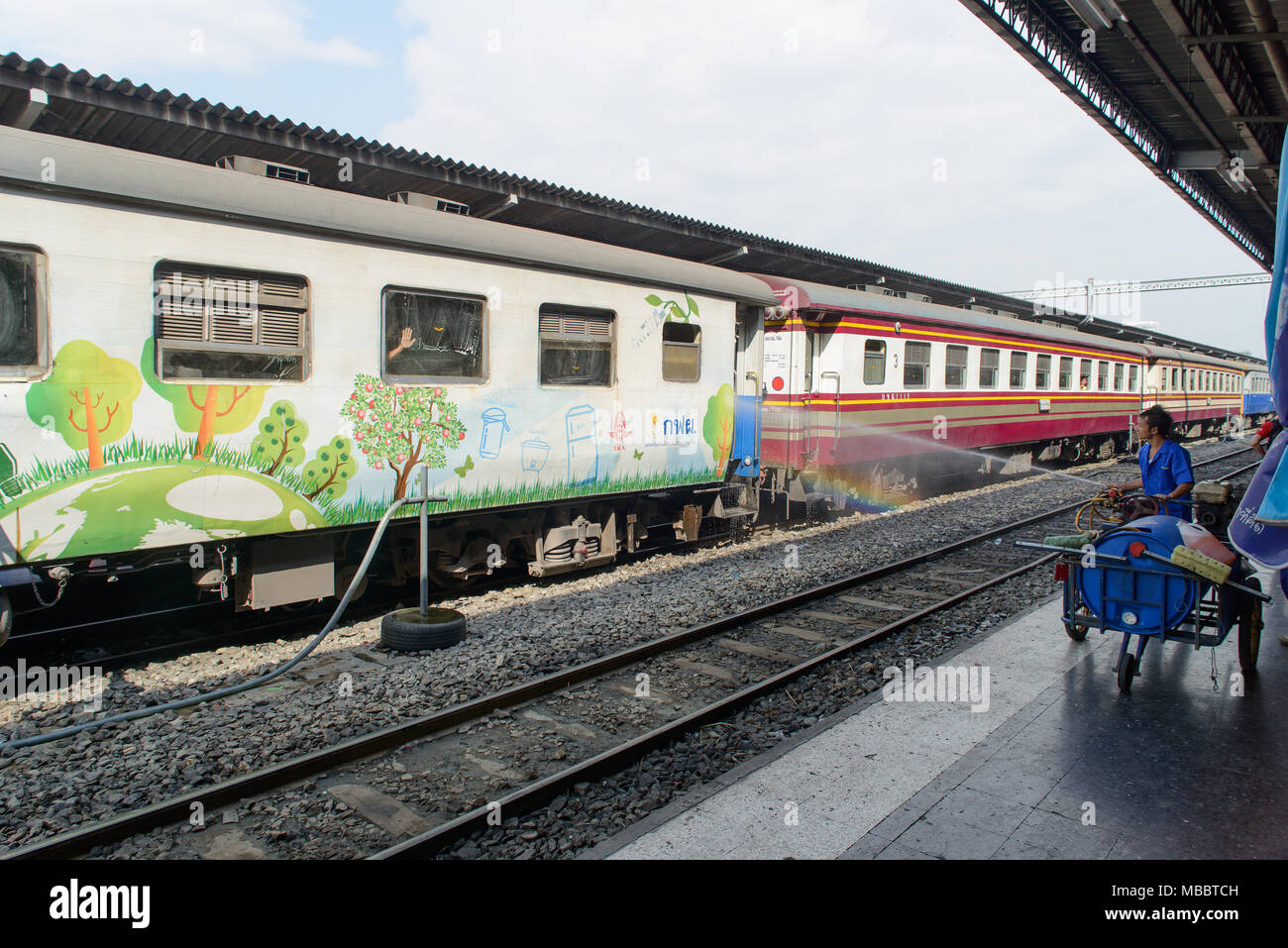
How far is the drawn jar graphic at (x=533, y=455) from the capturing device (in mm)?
7723

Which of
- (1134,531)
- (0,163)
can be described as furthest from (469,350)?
(1134,531)

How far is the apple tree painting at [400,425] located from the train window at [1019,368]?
1395 centimetres

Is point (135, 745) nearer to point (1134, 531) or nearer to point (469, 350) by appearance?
point (469, 350)

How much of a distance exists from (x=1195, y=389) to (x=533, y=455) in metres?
31.4

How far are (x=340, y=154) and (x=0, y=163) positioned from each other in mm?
4542

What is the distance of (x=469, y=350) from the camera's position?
23.8ft

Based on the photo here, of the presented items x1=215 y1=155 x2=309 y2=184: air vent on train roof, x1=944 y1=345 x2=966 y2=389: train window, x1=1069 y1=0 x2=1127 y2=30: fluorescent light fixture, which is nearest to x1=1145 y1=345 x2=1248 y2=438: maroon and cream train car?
x1=944 y1=345 x2=966 y2=389: train window

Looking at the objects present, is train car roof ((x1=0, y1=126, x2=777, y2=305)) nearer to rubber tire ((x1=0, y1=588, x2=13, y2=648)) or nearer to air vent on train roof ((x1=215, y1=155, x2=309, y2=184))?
air vent on train roof ((x1=215, y1=155, x2=309, y2=184))

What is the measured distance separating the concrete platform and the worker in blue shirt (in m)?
1.26

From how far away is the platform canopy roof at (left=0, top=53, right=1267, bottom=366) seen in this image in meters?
7.18

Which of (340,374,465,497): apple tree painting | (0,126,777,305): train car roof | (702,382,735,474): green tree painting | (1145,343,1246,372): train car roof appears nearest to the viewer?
(0,126,777,305): train car roof

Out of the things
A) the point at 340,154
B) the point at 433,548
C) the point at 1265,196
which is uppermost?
the point at 1265,196
